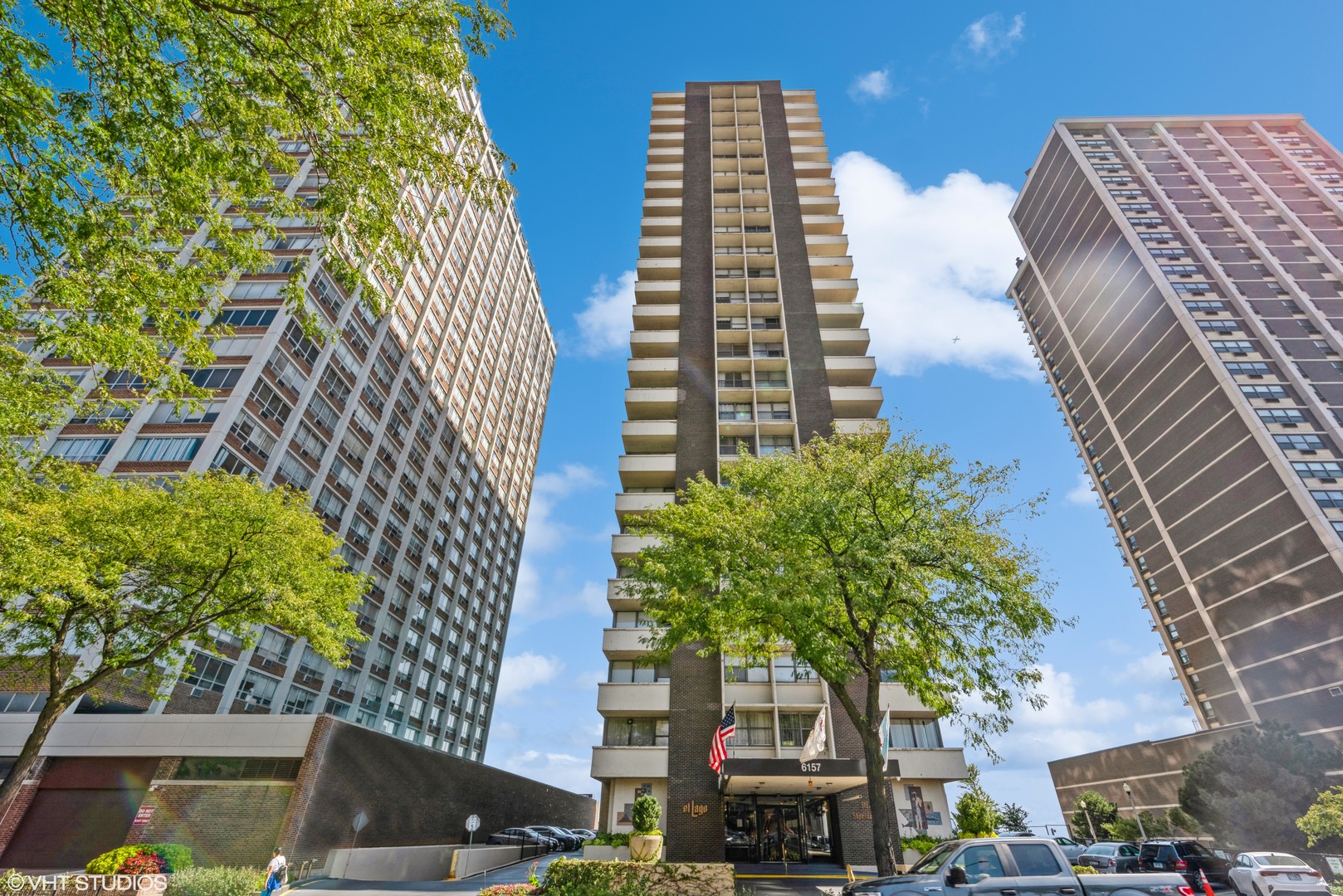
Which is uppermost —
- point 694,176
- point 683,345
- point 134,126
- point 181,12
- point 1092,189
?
point 1092,189

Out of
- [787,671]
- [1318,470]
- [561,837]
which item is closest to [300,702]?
[561,837]

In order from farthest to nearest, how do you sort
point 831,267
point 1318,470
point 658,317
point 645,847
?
point 1318,470 < point 831,267 < point 658,317 < point 645,847

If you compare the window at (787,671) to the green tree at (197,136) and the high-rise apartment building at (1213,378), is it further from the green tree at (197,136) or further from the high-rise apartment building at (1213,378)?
the high-rise apartment building at (1213,378)

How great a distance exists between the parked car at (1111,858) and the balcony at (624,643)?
62.6 ft

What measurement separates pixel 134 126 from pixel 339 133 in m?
2.49

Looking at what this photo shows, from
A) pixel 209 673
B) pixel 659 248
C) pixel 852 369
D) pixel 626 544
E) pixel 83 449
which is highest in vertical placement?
pixel 659 248

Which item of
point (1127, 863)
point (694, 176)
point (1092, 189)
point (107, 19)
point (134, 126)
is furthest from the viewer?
point (1092, 189)

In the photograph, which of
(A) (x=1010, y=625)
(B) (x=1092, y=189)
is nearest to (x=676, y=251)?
(A) (x=1010, y=625)

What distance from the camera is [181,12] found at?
7836mm

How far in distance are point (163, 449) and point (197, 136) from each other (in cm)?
3888

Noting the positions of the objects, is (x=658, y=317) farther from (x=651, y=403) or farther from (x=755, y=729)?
(x=755, y=729)

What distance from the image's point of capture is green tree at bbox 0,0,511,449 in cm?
807

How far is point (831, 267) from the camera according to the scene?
46.5 meters

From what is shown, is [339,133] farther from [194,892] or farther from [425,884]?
[425,884]
